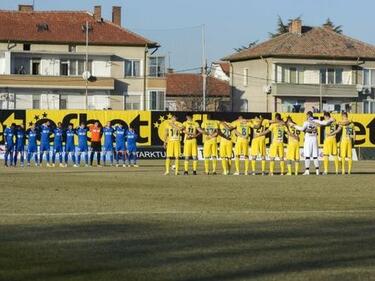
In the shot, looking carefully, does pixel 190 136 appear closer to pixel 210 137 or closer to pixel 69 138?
pixel 210 137

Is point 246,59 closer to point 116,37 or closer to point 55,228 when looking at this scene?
point 116,37

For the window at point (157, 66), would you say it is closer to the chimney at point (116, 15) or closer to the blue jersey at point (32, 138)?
the chimney at point (116, 15)

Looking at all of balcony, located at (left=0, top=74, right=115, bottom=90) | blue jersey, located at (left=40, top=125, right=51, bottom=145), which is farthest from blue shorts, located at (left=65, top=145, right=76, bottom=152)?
balcony, located at (left=0, top=74, right=115, bottom=90)

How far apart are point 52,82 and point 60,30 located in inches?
243

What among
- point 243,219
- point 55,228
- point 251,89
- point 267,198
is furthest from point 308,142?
point 251,89

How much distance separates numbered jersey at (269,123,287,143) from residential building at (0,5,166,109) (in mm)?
48639

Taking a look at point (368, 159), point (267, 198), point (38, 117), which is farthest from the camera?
point (368, 159)

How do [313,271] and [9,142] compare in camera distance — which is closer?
[313,271]

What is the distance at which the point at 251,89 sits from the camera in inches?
3671

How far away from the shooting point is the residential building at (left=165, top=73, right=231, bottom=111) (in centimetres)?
10675

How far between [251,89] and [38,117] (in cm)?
4336

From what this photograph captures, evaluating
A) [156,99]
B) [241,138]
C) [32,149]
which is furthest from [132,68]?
[241,138]

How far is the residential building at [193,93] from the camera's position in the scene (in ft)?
350

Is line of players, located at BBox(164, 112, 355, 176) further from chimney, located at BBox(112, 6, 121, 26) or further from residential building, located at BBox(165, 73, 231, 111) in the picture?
residential building, located at BBox(165, 73, 231, 111)
